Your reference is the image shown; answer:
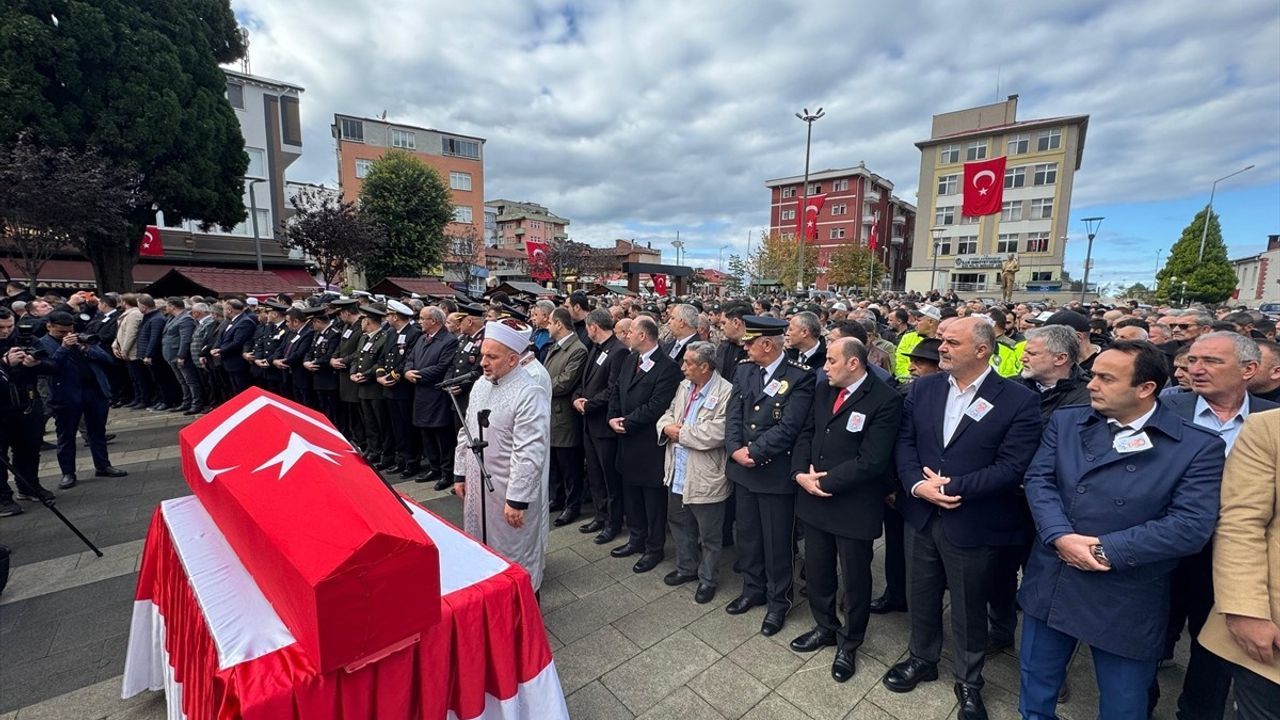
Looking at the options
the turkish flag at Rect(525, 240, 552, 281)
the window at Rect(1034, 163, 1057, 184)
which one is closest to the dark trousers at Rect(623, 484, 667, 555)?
the turkish flag at Rect(525, 240, 552, 281)

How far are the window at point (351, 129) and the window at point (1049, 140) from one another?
5690cm

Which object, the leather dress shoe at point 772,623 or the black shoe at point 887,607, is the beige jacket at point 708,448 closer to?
the leather dress shoe at point 772,623

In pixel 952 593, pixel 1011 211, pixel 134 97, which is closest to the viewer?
pixel 952 593

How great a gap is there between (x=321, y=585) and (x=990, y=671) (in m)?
3.67

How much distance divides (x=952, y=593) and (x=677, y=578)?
1.95 metres

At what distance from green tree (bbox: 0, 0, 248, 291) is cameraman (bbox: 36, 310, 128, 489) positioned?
39.8 ft

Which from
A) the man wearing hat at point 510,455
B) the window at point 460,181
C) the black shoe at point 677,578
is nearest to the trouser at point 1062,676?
the black shoe at point 677,578

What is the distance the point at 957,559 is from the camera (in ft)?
9.20

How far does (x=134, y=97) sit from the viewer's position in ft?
52.7

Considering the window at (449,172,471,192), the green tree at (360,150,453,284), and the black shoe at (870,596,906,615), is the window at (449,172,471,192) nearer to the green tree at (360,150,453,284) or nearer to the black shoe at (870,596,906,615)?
the green tree at (360,150,453,284)

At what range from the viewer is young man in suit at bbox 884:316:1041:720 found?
105 inches

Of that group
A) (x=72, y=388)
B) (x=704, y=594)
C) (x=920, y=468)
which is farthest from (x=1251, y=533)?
(x=72, y=388)

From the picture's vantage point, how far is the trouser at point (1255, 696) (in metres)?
1.98

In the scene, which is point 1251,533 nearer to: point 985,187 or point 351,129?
point 985,187
